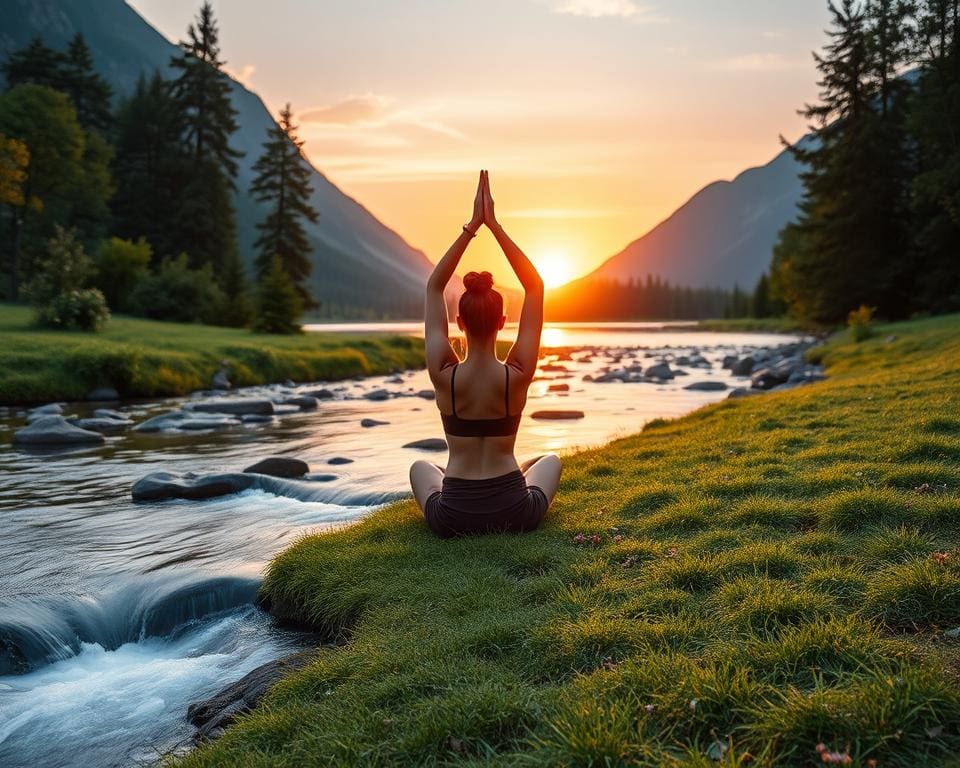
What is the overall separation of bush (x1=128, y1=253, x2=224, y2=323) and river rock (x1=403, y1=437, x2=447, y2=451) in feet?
132

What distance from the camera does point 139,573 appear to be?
8.95 metres

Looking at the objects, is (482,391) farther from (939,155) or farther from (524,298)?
(939,155)

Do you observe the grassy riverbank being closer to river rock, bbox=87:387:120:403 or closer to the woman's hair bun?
river rock, bbox=87:387:120:403

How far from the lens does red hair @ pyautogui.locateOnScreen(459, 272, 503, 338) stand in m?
7.10

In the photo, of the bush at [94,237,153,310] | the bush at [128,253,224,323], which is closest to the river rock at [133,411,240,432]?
the bush at [128,253,224,323]

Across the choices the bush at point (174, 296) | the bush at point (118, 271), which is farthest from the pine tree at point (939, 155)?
the bush at point (118, 271)

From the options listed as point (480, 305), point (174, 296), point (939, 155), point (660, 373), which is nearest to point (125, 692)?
point (480, 305)

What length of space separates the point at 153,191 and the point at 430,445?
63.9m

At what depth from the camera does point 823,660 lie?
424 centimetres

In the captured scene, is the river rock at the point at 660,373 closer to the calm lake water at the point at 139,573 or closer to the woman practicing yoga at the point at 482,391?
the calm lake water at the point at 139,573

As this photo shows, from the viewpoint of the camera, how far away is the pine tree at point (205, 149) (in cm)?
6750

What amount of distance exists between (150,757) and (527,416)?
19014 millimetres

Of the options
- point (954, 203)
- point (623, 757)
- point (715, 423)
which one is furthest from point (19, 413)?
point (954, 203)

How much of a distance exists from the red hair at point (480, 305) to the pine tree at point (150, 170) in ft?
217
